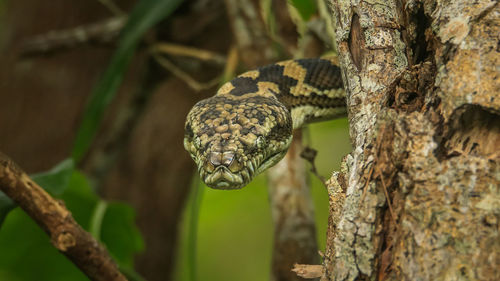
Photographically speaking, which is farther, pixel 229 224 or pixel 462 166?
pixel 229 224

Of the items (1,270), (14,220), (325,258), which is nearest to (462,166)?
(325,258)

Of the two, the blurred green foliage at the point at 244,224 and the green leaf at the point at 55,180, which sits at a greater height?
the green leaf at the point at 55,180

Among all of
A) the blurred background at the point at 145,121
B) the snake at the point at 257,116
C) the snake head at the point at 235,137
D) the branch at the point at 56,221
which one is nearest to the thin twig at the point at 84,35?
the blurred background at the point at 145,121

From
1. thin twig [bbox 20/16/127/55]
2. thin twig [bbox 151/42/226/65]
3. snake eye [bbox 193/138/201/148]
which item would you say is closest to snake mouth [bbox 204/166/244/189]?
snake eye [bbox 193/138/201/148]

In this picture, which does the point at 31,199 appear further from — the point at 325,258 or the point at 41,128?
the point at 41,128

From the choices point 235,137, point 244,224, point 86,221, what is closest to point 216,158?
point 235,137

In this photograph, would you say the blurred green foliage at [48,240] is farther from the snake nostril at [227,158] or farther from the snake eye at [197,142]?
the snake nostril at [227,158]
